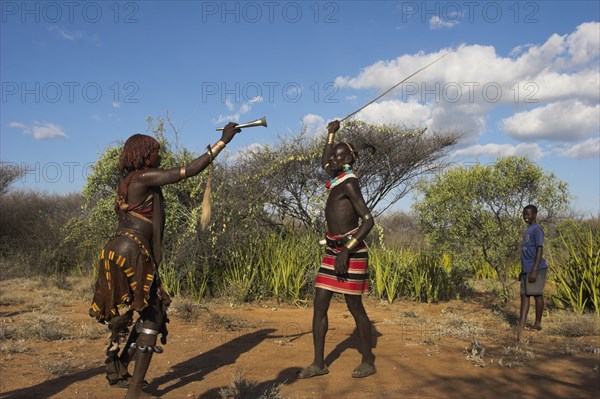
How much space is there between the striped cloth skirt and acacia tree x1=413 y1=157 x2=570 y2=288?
487cm

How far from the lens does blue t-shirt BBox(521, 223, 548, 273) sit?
649cm

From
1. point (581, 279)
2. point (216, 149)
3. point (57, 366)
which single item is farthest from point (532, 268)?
point (57, 366)

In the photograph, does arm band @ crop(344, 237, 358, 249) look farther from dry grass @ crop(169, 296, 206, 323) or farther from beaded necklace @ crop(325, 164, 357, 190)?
dry grass @ crop(169, 296, 206, 323)

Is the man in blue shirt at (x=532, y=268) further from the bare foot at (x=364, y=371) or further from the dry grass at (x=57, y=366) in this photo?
the dry grass at (x=57, y=366)

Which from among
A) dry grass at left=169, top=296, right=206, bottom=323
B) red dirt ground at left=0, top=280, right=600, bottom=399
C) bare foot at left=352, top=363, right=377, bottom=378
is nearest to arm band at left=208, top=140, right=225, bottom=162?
red dirt ground at left=0, top=280, right=600, bottom=399

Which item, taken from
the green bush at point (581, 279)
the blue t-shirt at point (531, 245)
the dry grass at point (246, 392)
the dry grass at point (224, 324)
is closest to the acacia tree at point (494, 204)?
the green bush at point (581, 279)

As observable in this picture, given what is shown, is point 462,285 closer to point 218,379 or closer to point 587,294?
point 587,294

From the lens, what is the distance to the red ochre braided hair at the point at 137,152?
3738 mm

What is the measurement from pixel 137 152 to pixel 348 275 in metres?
1.92

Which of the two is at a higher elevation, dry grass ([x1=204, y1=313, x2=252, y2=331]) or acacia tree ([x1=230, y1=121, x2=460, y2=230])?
acacia tree ([x1=230, y1=121, x2=460, y2=230])

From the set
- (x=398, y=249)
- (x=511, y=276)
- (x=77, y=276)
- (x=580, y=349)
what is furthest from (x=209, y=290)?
(x=511, y=276)

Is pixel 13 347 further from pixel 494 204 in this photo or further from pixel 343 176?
pixel 494 204

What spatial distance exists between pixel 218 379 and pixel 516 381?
7.90ft

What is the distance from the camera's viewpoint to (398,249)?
1064cm
